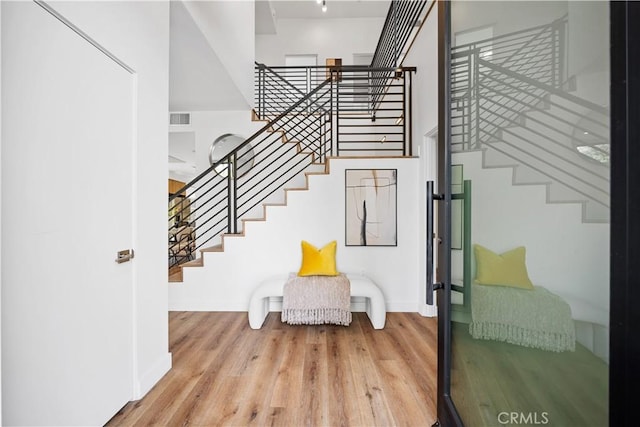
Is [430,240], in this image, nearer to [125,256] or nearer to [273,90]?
[125,256]

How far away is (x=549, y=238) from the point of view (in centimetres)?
82

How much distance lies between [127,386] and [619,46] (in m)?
2.60

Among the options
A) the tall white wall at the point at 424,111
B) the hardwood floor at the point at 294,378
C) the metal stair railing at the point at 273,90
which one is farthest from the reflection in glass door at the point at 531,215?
the metal stair railing at the point at 273,90

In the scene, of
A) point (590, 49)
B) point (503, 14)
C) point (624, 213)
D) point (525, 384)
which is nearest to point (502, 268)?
point (525, 384)

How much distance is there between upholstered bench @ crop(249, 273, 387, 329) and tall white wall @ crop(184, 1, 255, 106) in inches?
99.6

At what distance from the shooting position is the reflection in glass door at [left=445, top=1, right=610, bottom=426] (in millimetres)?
674

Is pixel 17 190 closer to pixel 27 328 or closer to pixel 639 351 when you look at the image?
pixel 27 328

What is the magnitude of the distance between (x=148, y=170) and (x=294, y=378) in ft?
5.84

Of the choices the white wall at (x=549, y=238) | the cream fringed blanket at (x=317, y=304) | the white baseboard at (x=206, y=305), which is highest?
the white wall at (x=549, y=238)

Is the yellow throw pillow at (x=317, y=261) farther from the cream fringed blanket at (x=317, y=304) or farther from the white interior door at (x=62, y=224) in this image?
the white interior door at (x=62, y=224)

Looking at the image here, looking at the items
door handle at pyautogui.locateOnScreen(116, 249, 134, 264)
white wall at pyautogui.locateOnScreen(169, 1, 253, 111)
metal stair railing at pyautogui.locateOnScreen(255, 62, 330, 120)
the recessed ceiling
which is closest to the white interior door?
door handle at pyautogui.locateOnScreen(116, 249, 134, 264)

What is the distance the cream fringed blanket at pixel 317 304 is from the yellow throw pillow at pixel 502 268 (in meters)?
2.01

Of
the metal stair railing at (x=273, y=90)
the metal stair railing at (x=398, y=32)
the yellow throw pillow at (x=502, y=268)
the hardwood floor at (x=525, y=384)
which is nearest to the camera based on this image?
the hardwood floor at (x=525, y=384)

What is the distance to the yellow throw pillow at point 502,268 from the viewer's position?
3.11ft
